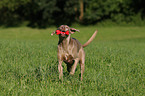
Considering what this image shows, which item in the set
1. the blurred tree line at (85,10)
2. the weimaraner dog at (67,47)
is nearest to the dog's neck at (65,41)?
the weimaraner dog at (67,47)

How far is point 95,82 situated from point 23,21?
4479cm

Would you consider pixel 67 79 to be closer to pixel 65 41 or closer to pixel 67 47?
pixel 67 47

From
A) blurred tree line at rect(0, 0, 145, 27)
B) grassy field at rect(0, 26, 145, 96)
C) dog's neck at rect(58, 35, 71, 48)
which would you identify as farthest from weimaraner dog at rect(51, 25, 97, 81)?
blurred tree line at rect(0, 0, 145, 27)

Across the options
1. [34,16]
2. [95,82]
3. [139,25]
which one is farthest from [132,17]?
[95,82]

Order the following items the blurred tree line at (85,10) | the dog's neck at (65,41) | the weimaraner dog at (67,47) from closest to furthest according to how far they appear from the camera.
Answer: the weimaraner dog at (67,47) < the dog's neck at (65,41) < the blurred tree line at (85,10)

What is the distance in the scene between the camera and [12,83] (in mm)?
5117

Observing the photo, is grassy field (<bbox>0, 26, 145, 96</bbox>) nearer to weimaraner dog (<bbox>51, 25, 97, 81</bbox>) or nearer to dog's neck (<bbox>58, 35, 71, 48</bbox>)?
weimaraner dog (<bbox>51, 25, 97, 81</bbox>)

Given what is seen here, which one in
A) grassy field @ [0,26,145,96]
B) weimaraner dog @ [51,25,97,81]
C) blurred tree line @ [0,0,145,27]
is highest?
blurred tree line @ [0,0,145,27]

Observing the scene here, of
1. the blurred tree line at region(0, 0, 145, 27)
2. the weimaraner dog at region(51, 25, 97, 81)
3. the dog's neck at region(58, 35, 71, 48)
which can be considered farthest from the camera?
the blurred tree line at region(0, 0, 145, 27)

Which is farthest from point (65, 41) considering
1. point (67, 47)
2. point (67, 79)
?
point (67, 79)

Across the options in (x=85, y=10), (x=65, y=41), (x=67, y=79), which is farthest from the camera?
(x=85, y=10)

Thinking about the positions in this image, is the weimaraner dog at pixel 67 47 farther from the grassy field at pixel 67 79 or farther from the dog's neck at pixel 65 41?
the grassy field at pixel 67 79

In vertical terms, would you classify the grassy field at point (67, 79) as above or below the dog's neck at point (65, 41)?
below

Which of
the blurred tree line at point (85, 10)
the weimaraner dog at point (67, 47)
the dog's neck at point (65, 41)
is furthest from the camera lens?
the blurred tree line at point (85, 10)
